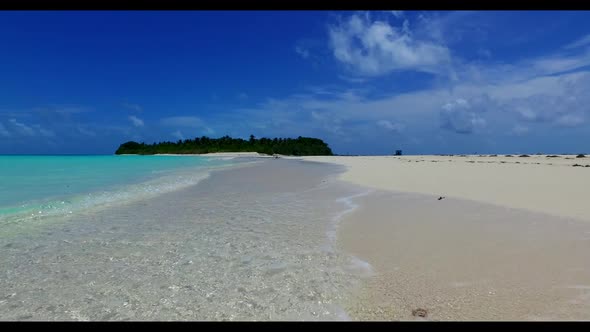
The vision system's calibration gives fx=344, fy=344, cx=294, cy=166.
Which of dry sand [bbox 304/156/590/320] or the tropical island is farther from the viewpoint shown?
the tropical island

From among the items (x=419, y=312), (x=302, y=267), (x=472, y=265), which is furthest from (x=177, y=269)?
(x=472, y=265)

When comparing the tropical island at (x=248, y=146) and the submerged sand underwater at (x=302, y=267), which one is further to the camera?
the tropical island at (x=248, y=146)

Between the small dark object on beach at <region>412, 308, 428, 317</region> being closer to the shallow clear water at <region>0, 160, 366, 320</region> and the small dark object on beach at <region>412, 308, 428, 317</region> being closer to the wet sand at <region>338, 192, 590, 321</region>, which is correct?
the wet sand at <region>338, 192, 590, 321</region>

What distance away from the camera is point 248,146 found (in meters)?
131

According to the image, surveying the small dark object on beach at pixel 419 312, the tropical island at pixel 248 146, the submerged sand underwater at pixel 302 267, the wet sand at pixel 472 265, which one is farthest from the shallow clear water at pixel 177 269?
the tropical island at pixel 248 146

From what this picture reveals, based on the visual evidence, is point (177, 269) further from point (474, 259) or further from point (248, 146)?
point (248, 146)

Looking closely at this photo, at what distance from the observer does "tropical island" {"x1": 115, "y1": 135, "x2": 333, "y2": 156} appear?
118 m

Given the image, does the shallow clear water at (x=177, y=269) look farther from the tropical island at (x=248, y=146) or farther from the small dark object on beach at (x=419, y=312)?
the tropical island at (x=248, y=146)

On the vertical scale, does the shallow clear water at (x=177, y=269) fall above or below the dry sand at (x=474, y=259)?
below

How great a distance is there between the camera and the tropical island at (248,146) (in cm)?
Result: 11828

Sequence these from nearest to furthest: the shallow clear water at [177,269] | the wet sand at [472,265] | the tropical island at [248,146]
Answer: the wet sand at [472,265] → the shallow clear water at [177,269] → the tropical island at [248,146]

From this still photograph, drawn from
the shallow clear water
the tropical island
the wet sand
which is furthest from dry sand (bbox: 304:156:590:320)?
the tropical island

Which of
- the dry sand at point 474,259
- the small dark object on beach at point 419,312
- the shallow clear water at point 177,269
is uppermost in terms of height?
the dry sand at point 474,259
